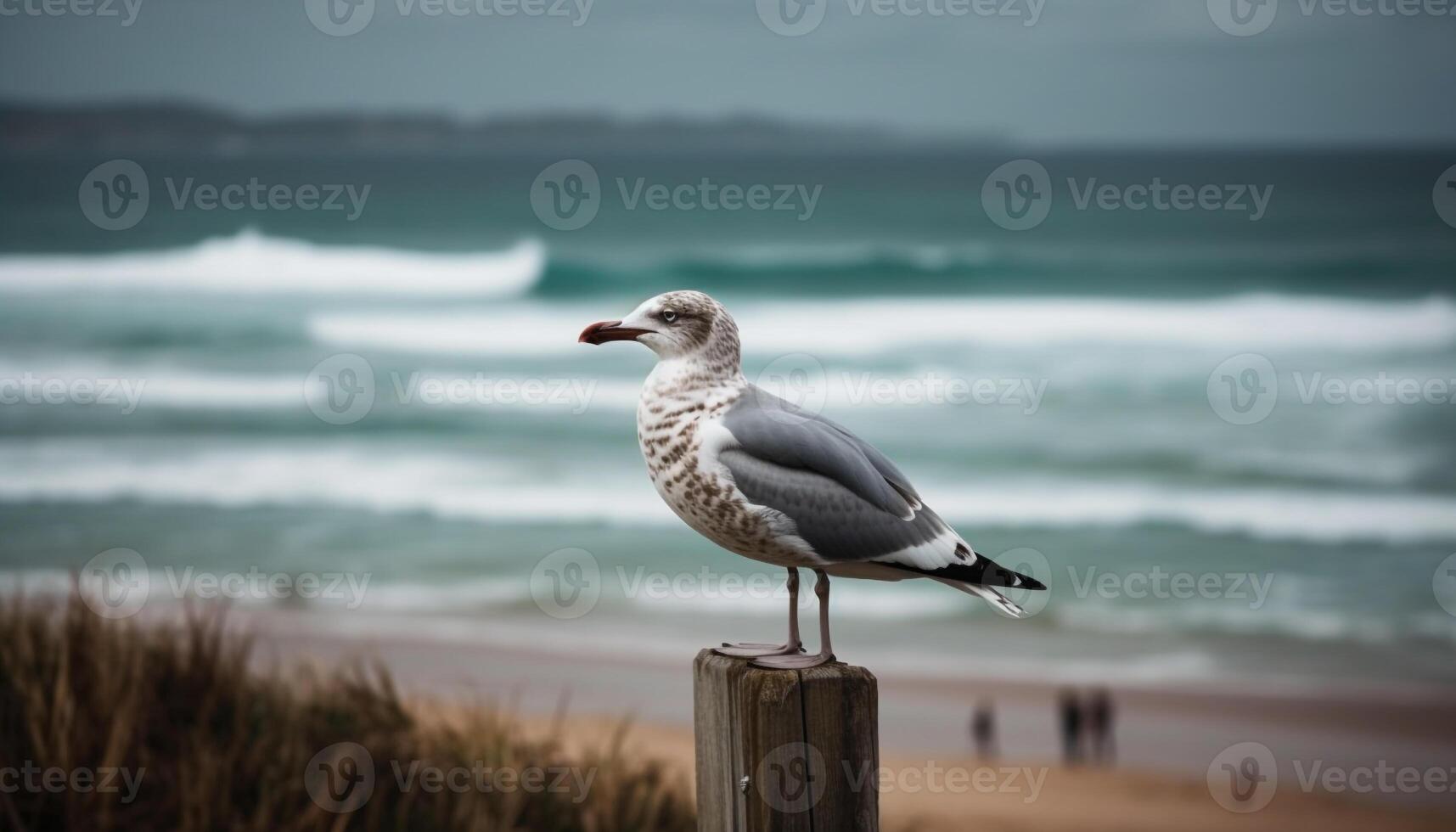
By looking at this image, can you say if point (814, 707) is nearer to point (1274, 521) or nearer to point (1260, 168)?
point (1274, 521)

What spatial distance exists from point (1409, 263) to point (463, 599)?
61.6 ft

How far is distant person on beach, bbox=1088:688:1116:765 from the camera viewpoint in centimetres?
877

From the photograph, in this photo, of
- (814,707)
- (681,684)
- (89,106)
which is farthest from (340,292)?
(814,707)

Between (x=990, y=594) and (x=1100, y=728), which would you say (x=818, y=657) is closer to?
(x=990, y=594)

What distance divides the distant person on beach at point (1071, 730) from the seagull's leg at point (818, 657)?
19.2 feet

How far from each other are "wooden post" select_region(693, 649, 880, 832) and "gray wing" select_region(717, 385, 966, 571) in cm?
38

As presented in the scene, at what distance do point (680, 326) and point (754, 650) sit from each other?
74 centimetres

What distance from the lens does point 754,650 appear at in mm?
3158

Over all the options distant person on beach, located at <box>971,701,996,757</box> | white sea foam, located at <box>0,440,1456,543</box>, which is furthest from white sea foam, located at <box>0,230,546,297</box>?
distant person on beach, located at <box>971,701,996,757</box>

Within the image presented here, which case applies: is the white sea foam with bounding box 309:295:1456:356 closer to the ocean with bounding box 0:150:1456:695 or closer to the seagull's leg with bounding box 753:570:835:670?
the ocean with bounding box 0:150:1456:695

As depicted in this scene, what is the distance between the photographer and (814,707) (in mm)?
2889

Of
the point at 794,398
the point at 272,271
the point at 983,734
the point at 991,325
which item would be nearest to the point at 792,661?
the point at 983,734

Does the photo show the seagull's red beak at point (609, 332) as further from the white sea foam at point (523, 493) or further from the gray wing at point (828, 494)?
the white sea foam at point (523, 493)

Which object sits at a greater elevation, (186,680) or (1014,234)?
(1014,234)
